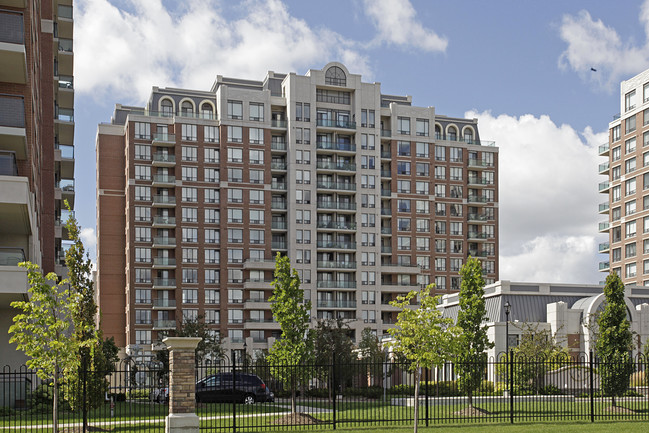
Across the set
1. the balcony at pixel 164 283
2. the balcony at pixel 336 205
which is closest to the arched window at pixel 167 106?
the balcony at pixel 164 283

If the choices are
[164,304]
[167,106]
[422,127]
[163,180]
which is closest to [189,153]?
[163,180]

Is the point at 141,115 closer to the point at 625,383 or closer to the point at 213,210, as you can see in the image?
the point at 213,210

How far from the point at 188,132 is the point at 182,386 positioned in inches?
2833

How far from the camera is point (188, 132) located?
301 feet

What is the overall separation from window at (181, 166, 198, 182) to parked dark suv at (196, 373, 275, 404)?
55.4 metres

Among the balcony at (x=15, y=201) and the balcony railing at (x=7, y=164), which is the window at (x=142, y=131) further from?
the balcony railing at (x=7, y=164)

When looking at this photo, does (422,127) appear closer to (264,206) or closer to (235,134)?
(264,206)

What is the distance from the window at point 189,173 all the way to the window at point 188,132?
3391mm

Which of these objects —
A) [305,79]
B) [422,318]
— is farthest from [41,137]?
[305,79]

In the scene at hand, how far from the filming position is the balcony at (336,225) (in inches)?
3760

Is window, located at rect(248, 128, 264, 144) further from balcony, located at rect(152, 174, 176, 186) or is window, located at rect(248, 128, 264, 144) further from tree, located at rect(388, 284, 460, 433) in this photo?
tree, located at rect(388, 284, 460, 433)

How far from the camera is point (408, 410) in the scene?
108ft

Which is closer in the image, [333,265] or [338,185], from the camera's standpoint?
[333,265]

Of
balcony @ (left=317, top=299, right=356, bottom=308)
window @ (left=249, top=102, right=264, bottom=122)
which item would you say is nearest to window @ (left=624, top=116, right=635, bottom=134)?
balcony @ (left=317, top=299, right=356, bottom=308)
